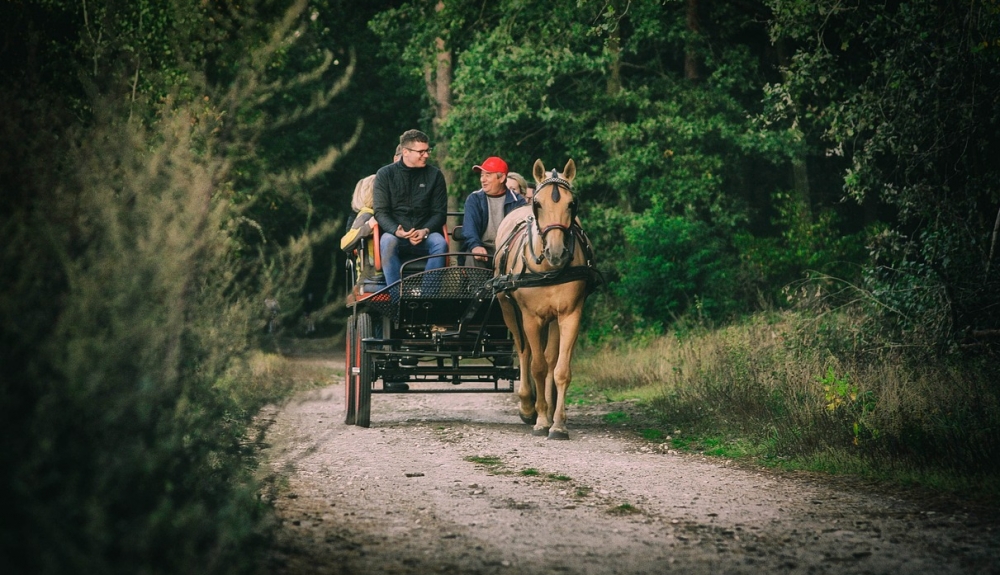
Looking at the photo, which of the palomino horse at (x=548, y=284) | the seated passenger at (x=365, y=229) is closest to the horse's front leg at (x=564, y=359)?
the palomino horse at (x=548, y=284)

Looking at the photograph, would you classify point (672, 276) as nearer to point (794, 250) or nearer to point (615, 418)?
point (794, 250)

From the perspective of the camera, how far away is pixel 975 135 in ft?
36.6

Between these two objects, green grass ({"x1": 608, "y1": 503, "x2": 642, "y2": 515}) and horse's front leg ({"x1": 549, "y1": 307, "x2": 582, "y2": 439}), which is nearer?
green grass ({"x1": 608, "y1": 503, "x2": 642, "y2": 515})

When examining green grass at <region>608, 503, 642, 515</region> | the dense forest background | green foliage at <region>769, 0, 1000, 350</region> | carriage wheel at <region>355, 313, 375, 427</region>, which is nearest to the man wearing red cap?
carriage wheel at <region>355, 313, 375, 427</region>

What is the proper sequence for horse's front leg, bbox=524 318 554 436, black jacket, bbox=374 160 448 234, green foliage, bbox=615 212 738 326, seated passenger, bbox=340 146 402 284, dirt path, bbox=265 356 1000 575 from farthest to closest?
green foliage, bbox=615 212 738 326
seated passenger, bbox=340 146 402 284
black jacket, bbox=374 160 448 234
horse's front leg, bbox=524 318 554 436
dirt path, bbox=265 356 1000 575

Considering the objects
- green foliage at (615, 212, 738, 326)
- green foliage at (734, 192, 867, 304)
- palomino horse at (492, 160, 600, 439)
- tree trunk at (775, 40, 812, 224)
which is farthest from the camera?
tree trunk at (775, 40, 812, 224)

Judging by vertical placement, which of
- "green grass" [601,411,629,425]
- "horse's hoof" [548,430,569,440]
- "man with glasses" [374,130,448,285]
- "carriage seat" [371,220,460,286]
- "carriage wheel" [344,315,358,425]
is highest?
"man with glasses" [374,130,448,285]

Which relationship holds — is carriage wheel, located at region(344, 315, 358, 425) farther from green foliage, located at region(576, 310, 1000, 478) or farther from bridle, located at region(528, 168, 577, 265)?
green foliage, located at region(576, 310, 1000, 478)

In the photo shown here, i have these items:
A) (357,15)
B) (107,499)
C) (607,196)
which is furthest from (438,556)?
(357,15)

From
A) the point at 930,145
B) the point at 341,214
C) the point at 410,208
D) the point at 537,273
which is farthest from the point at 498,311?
the point at 341,214

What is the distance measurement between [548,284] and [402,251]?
5.84 ft

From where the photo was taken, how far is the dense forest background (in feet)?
13.2

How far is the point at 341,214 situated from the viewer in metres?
15.8

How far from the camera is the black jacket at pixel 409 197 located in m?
11.3
